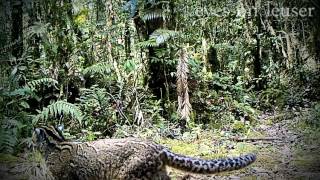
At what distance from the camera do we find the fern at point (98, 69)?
8086 millimetres

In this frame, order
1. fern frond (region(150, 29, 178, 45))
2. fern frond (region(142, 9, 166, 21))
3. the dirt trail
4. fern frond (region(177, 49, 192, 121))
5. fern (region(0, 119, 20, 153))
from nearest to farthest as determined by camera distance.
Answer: the dirt trail, fern (region(0, 119, 20, 153)), fern frond (region(150, 29, 178, 45)), fern frond (region(177, 49, 192, 121)), fern frond (region(142, 9, 166, 21))

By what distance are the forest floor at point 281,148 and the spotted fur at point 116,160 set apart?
111 centimetres

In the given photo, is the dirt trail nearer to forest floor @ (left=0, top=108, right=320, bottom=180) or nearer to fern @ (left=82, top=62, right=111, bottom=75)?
forest floor @ (left=0, top=108, right=320, bottom=180)

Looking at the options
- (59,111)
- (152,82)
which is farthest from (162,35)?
(59,111)

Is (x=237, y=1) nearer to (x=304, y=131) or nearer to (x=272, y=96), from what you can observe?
(x=272, y=96)

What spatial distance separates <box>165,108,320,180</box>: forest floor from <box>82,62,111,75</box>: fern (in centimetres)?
243

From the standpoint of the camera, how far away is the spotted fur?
3973mm

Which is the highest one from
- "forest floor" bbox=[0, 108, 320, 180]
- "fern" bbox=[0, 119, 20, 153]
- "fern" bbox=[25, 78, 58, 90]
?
"fern" bbox=[25, 78, 58, 90]

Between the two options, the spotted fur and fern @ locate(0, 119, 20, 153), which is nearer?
the spotted fur

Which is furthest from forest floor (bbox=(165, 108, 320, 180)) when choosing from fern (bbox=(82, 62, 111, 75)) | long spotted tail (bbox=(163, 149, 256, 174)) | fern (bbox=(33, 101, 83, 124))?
fern (bbox=(82, 62, 111, 75))

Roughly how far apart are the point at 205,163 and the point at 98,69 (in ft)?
14.3

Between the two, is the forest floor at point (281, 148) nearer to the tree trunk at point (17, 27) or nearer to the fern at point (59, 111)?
the fern at point (59, 111)

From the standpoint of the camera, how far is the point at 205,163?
160 inches

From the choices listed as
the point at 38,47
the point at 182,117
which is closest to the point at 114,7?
the point at 38,47
